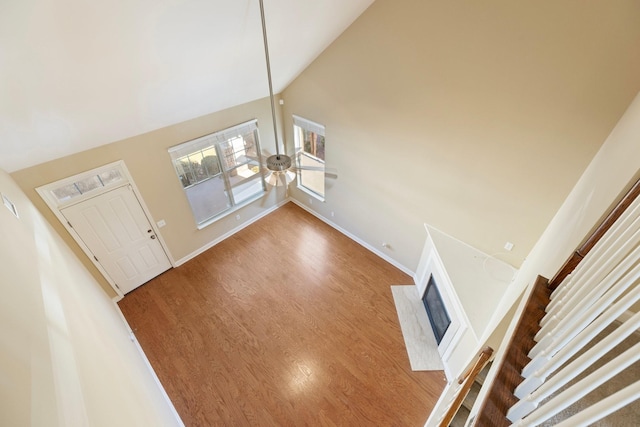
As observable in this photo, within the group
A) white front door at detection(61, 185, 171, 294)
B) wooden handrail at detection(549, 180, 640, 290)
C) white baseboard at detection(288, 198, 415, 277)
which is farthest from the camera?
white baseboard at detection(288, 198, 415, 277)

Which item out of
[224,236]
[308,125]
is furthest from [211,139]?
[224,236]

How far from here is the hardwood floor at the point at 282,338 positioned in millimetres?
3385

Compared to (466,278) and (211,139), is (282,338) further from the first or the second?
(211,139)

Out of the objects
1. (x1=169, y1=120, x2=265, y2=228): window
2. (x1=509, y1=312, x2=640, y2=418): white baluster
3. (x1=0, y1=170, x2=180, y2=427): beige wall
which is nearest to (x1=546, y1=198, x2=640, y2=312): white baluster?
(x1=509, y1=312, x2=640, y2=418): white baluster

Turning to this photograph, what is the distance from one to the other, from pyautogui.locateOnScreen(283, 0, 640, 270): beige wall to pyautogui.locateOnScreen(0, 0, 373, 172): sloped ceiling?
787mm

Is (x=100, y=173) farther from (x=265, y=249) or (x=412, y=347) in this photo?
(x=412, y=347)

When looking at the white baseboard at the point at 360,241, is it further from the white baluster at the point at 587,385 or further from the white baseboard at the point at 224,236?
the white baluster at the point at 587,385

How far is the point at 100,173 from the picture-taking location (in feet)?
12.3

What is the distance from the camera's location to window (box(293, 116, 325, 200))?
524cm

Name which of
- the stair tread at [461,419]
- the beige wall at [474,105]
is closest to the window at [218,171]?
the beige wall at [474,105]

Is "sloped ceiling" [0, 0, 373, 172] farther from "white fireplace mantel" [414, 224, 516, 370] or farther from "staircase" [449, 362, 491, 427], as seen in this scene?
"staircase" [449, 362, 491, 427]

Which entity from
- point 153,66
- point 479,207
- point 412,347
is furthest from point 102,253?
point 479,207

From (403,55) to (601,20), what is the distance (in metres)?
1.78

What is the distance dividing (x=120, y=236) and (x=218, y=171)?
1.99 m
